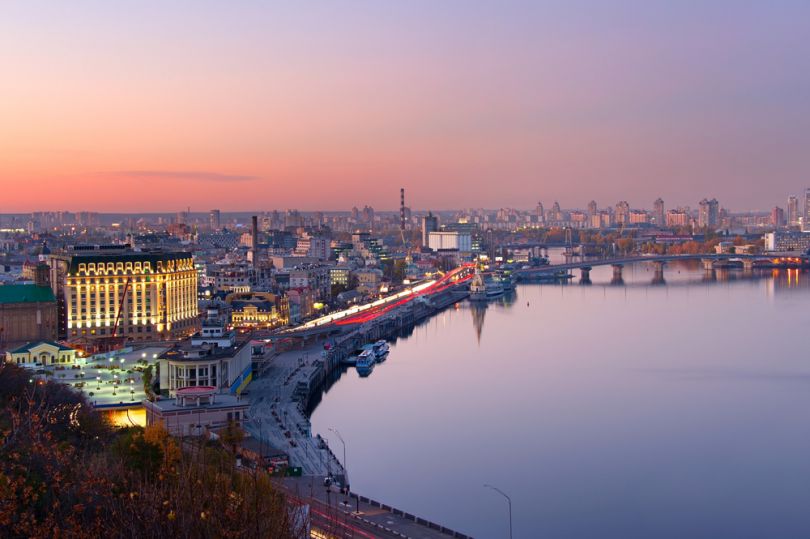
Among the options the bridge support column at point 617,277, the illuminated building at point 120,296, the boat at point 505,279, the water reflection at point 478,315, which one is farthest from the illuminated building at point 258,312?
the bridge support column at point 617,277

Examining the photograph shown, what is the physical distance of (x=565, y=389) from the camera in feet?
34.9

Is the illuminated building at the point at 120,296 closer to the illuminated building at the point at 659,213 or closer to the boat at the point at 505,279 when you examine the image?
the boat at the point at 505,279

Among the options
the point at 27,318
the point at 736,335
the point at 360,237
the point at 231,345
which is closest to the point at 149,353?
the point at 231,345

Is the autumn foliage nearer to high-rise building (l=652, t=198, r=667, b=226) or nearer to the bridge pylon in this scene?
the bridge pylon

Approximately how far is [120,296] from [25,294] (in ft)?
4.23

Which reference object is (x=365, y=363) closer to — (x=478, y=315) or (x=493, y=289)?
(x=478, y=315)

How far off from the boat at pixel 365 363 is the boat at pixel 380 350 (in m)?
0.29

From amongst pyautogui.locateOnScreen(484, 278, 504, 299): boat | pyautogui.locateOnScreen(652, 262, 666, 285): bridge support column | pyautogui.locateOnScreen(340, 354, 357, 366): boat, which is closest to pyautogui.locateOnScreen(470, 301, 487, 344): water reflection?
pyautogui.locateOnScreen(484, 278, 504, 299): boat

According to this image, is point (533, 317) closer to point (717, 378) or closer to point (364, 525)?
point (717, 378)

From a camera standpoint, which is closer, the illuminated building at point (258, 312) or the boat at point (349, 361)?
the boat at point (349, 361)

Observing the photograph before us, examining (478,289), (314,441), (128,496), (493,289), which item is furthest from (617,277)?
(128,496)

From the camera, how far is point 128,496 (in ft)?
10.0

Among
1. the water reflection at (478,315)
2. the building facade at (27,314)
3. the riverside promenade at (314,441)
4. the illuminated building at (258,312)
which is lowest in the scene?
the water reflection at (478,315)

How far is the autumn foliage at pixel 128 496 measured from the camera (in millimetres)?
2701
